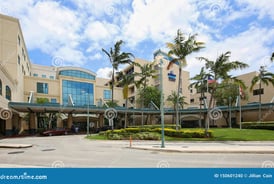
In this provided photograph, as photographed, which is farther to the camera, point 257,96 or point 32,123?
point 257,96

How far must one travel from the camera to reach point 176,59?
90.5 ft

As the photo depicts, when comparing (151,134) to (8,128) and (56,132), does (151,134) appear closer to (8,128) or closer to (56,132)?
(56,132)

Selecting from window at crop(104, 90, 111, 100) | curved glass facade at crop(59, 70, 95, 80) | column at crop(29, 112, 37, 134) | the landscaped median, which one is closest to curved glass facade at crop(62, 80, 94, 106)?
curved glass facade at crop(59, 70, 95, 80)

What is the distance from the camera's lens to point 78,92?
62688 mm

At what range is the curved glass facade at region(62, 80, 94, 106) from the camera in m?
60.2

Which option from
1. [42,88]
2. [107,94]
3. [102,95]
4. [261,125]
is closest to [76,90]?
[102,95]

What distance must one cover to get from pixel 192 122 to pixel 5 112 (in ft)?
163

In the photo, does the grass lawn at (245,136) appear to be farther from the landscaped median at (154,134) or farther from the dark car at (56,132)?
the dark car at (56,132)

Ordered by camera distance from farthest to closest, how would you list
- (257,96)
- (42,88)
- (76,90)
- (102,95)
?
(102,95)
(76,90)
(42,88)
(257,96)

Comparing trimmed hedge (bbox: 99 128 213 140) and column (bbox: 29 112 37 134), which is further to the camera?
column (bbox: 29 112 37 134)

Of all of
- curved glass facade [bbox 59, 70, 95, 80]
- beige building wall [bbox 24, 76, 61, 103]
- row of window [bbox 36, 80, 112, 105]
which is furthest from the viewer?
curved glass facade [bbox 59, 70, 95, 80]

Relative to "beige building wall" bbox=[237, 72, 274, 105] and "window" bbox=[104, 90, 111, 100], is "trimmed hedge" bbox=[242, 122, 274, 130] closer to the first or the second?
"beige building wall" bbox=[237, 72, 274, 105]

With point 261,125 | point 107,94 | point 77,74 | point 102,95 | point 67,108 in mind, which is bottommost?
point 261,125

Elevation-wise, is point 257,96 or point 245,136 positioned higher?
point 257,96
